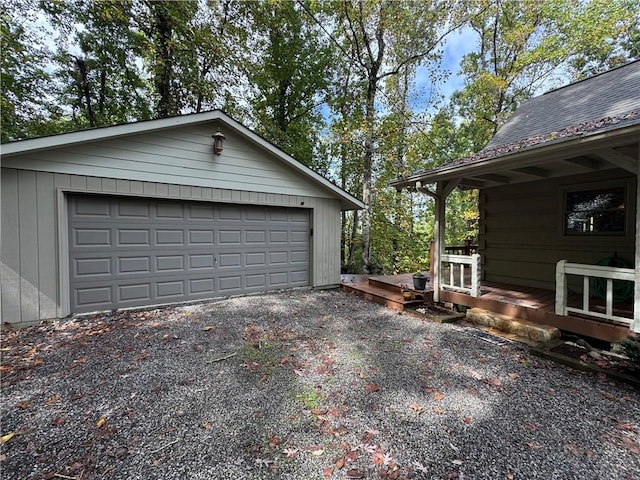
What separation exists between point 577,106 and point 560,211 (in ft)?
7.30

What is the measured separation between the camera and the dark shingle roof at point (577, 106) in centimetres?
465

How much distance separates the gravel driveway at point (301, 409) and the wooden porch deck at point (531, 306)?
0.66 metres

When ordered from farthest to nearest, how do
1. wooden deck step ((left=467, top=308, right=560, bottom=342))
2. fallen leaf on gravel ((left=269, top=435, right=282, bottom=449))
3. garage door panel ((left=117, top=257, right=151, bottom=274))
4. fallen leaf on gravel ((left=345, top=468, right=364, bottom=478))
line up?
garage door panel ((left=117, top=257, right=151, bottom=274))
wooden deck step ((left=467, top=308, right=560, bottom=342))
fallen leaf on gravel ((left=269, top=435, right=282, bottom=449))
fallen leaf on gravel ((left=345, top=468, right=364, bottom=478))

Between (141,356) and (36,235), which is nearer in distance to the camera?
(141,356)

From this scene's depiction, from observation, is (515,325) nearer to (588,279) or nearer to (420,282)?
(588,279)

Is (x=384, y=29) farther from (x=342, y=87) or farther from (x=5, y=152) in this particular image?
(x=5, y=152)

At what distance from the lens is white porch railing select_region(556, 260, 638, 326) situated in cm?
309

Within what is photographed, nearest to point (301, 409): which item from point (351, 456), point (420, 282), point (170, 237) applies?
point (351, 456)

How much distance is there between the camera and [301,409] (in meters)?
2.31

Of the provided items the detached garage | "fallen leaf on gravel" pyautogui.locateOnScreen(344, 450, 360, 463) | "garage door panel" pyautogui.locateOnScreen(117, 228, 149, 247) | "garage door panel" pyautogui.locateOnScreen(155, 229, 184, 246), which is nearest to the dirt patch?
"fallen leaf on gravel" pyautogui.locateOnScreen(344, 450, 360, 463)

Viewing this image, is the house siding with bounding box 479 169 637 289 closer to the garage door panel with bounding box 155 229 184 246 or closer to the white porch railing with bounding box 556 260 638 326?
the white porch railing with bounding box 556 260 638 326

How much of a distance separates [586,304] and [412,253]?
10019mm

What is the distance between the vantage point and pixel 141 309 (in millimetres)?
5098

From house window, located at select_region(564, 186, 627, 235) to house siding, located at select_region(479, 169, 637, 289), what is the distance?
0.10 m
